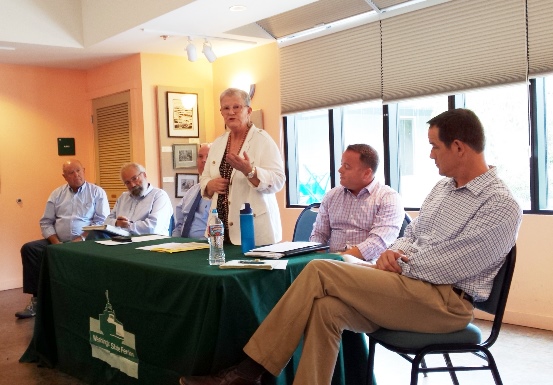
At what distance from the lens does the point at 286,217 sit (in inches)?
248

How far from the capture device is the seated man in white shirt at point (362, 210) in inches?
127

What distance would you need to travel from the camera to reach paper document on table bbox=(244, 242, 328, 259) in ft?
8.91

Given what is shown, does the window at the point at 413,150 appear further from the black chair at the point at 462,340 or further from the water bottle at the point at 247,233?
the black chair at the point at 462,340

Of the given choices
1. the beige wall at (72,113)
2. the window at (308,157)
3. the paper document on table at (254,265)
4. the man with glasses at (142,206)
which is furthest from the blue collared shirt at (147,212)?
the paper document on table at (254,265)

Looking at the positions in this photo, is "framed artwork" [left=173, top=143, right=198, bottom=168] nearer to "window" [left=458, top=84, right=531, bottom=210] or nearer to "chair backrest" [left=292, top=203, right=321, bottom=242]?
"window" [left=458, top=84, right=531, bottom=210]

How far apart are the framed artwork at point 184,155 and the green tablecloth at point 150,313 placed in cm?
315

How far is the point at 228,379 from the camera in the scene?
7.48 feet

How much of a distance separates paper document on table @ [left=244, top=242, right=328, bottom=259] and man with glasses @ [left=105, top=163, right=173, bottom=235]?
2091 millimetres

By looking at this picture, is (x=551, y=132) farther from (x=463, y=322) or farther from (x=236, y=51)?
(x=236, y=51)

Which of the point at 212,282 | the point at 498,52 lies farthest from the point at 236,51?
the point at 212,282

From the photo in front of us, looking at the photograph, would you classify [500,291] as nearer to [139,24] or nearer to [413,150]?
[413,150]

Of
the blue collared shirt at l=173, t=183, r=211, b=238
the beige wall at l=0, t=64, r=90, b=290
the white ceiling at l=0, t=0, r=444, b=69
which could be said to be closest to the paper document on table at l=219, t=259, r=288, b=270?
the blue collared shirt at l=173, t=183, r=211, b=238

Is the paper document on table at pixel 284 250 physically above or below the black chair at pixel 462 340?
above

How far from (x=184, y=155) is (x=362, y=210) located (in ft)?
12.3
